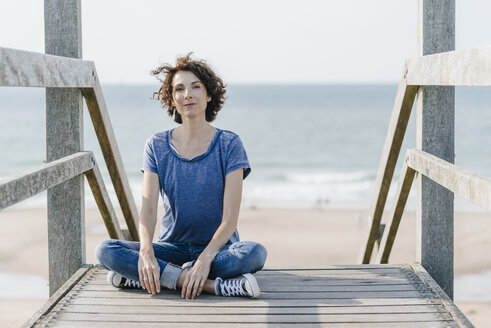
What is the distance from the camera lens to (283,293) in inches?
113

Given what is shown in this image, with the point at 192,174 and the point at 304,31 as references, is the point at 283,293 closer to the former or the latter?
the point at 192,174

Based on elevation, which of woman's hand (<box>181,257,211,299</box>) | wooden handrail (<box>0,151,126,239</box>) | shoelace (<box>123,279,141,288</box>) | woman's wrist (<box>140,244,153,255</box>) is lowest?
shoelace (<box>123,279,141,288</box>)

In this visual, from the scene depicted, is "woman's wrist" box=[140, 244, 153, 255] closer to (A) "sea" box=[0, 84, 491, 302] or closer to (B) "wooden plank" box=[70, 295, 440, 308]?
(B) "wooden plank" box=[70, 295, 440, 308]

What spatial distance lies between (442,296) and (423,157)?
0.64m

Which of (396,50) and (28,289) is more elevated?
(396,50)

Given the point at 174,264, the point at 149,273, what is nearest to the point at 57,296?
the point at 149,273

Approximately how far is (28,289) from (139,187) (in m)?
9.20

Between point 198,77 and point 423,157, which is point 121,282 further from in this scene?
point 423,157

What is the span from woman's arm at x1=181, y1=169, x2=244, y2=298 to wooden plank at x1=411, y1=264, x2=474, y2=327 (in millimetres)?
916

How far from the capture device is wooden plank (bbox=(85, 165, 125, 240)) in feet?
11.2

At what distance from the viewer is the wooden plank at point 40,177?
2121mm

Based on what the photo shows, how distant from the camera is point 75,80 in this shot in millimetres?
2957

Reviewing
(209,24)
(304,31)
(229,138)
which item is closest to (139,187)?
(229,138)

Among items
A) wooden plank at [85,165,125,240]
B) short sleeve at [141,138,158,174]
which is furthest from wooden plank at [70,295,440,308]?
wooden plank at [85,165,125,240]
